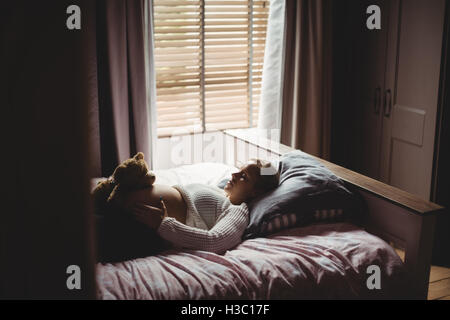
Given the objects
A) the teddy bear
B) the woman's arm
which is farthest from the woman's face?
the teddy bear

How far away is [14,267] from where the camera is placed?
80 centimetres

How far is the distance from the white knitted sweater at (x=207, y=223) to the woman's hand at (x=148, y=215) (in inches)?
0.9

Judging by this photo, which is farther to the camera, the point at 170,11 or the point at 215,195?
the point at 170,11

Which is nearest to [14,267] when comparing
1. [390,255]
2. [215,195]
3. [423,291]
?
[215,195]

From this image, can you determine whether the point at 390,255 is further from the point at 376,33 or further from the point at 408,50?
the point at 376,33

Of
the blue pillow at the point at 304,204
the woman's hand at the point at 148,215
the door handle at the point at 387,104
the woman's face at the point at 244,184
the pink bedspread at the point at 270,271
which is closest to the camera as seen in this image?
the pink bedspread at the point at 270,271

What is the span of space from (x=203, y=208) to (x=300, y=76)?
168 cm

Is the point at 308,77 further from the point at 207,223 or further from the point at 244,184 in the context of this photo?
the point at 207,223

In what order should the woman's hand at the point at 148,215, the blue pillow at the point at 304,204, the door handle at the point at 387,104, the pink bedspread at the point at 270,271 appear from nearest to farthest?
1. the pink bedspread at the point at 270,271
2. the woman's hand at the point at 148,215
3. the blue pillow at the point at 304,204
4. the door handle at the point at 387,104

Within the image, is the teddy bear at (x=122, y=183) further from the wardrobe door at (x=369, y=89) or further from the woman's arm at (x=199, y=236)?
the wardrobe door at (x=369, y=89)

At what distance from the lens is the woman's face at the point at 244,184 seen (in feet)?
6.83

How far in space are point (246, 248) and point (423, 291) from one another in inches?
26.8

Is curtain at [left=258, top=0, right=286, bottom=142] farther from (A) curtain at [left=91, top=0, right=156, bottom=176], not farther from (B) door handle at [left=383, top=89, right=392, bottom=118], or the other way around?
(A) curtain at [left=91, top=0, right=156, bottom=176]

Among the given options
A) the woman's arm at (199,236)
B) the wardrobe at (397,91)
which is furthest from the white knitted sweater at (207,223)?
the wardrobe at (397,91)
